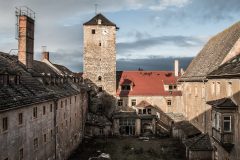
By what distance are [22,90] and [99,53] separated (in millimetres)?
33459

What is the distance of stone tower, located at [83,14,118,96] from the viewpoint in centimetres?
5903

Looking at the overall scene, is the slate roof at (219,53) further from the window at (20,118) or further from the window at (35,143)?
the window at (20,118)

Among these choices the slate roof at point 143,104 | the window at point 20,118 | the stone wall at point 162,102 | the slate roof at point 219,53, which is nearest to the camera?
the window at point 20,118

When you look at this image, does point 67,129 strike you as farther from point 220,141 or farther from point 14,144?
point 220,141

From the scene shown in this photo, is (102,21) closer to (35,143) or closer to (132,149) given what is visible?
(132,149)

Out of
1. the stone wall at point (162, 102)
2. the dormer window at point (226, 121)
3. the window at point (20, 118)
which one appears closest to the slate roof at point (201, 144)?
the dormer window at point (226, 121)

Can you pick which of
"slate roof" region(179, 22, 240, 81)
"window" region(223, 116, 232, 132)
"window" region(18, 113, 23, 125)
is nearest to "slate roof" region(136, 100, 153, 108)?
"slate roof" region(179, 22, 240, 81)

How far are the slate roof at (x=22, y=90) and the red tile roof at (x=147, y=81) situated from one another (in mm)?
21150

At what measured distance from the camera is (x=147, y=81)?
60.8m

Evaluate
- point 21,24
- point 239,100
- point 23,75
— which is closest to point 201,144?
point 239,100

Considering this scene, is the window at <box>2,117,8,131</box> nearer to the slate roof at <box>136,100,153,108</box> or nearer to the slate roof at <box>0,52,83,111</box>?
the slate roof at <box>0,52,83,111</box>

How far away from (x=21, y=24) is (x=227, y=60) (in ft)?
73.8

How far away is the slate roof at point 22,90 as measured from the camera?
75.4ft

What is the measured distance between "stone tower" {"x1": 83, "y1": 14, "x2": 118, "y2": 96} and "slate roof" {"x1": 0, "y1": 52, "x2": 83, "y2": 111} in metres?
19.6
